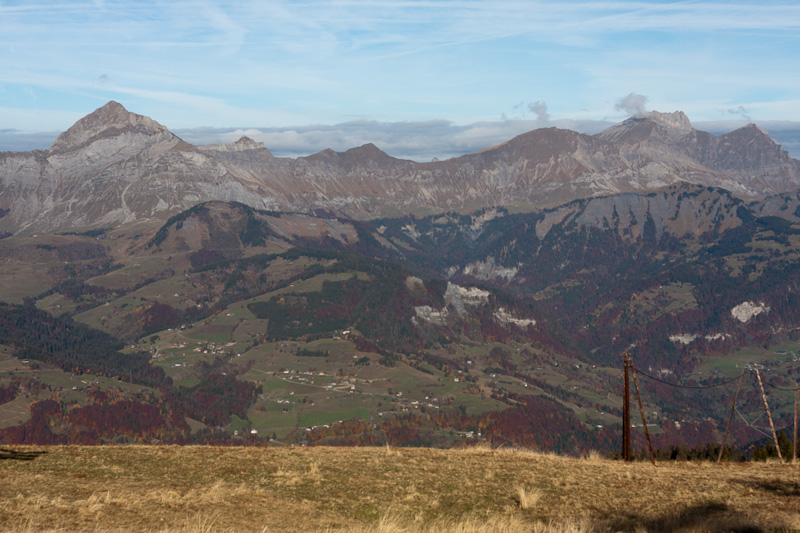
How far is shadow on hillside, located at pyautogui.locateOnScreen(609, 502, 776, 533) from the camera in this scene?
21.3 m

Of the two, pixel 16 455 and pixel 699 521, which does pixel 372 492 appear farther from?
pixel 16 455

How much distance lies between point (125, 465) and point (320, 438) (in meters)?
169

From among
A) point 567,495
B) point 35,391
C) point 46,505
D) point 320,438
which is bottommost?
point 320,438

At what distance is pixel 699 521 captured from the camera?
73.4ft

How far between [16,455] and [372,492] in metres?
19.2

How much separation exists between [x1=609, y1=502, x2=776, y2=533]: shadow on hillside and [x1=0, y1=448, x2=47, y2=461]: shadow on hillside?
1117 inches

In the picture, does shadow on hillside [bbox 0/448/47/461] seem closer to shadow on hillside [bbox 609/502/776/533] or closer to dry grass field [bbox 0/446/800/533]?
dry grass field [bbox 0/446/800/533]

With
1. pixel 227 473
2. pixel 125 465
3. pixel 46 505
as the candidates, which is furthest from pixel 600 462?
pixel 46 505

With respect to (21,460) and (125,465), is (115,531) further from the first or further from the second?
(21,460)

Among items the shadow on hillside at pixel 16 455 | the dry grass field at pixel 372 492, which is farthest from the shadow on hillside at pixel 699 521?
the shadow on hillside at pixel 16 455

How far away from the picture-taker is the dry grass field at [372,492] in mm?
21750

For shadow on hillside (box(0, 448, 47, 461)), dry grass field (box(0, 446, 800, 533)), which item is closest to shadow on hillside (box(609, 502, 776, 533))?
dry grass field (box(0, 446, 800, 533))

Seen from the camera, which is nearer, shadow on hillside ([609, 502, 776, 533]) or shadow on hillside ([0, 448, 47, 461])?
shadow on hillside ([609, 502, 776, 533])

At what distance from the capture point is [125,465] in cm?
3067
